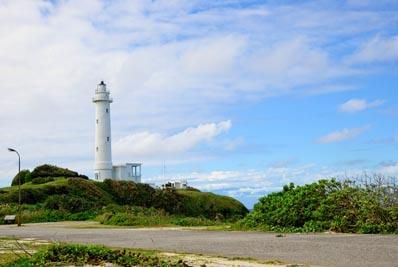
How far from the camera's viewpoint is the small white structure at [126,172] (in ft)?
227

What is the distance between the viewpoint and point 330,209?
749 inches

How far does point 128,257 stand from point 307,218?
926cm

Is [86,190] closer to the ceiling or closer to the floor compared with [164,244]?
closer to the ceiling

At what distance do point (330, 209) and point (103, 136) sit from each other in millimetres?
47269

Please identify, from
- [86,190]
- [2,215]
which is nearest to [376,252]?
[2,215]

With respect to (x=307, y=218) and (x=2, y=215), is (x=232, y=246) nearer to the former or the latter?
(x=307, y=218)

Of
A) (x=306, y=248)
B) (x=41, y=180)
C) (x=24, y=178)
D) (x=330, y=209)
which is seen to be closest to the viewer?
(x=306, y=248)

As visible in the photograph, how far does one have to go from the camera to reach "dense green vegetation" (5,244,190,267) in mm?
11305

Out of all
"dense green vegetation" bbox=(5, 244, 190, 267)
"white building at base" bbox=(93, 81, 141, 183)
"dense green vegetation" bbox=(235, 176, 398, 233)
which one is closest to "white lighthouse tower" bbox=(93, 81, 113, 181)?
"white building at base" bbox=(93, 81, 141, 183)

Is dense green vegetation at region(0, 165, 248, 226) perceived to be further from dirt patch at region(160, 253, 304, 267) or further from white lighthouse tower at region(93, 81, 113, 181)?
dirt patch at region(160, 253, 304, 267)

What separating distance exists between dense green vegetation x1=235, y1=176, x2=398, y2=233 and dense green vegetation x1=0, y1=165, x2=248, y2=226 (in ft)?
59.4

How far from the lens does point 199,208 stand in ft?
182

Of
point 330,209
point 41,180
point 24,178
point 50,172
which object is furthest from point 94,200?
point 330,209

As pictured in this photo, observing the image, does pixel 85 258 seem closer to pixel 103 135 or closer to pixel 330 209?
pixel 330 209
